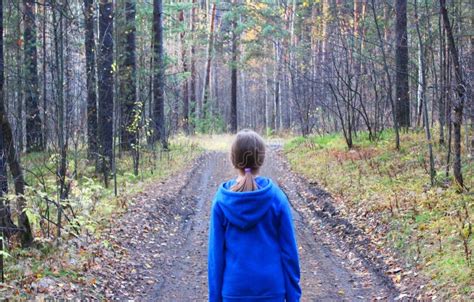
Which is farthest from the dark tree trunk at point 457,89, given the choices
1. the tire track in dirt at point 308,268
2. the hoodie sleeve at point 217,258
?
the hoodie sleeve at point 217,258

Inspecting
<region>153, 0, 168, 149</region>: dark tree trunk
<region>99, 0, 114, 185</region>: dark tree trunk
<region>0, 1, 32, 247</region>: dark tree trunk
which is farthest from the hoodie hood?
<region>153, 0, 168, 149</region>: dark tree trunk

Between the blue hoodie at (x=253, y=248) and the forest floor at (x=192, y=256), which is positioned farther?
the forest floor at (x=192, y=256)

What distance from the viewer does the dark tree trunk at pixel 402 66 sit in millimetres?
14930

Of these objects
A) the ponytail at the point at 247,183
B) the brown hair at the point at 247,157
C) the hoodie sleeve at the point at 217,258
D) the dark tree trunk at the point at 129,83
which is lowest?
the hoodie sleeve at the point at 217,258

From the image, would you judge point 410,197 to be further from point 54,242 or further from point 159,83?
point 159,83

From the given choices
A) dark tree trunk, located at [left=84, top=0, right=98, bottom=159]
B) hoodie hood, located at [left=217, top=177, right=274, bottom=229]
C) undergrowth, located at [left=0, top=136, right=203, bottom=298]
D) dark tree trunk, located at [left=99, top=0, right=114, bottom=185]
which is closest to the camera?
hoodie hood, located at [left=217, top=177, right=274, bottom=229]

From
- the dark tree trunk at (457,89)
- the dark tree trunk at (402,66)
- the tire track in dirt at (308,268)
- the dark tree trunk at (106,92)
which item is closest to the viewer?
the tire track in dirt at (308,268)

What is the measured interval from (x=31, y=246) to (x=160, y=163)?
10688 mm

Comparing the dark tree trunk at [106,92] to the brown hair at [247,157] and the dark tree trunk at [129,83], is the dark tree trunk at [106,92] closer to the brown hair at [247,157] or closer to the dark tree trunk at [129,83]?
the dark tree trunk at [129,83]

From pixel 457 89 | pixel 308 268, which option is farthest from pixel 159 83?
pixel 308 268

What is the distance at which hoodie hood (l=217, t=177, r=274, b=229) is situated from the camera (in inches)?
128

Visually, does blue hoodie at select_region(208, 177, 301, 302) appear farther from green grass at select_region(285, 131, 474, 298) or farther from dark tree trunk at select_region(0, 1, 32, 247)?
dark tree trunk at select_region(0, 1, 32, 247)

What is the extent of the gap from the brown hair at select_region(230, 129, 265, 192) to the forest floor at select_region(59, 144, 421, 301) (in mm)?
3567

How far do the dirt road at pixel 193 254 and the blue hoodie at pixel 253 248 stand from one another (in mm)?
3349
